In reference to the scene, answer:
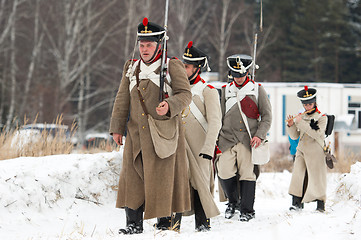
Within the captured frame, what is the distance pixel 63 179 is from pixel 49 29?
21.8 meters

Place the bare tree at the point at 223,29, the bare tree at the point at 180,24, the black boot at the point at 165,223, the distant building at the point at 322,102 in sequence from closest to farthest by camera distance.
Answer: the black boot at the point at 165,223, the distant building at the point at 322,102, the bare tree at the point at 180,24, the bare tree at the point at 223,29

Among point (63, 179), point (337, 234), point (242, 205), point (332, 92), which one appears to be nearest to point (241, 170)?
point (242, 205)

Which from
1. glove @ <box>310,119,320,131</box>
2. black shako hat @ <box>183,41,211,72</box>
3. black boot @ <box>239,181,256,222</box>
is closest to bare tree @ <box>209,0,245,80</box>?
glove @ <box>310,119,320,131</box>

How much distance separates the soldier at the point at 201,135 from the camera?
5457 millimetres

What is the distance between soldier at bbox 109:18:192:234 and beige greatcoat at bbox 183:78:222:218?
33cm

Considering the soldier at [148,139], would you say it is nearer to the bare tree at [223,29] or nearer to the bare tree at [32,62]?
the bare tree at [32,62]

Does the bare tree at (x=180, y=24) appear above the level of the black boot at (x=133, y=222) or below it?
above

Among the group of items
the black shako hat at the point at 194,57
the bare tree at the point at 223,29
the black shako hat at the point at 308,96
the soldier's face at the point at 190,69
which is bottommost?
the black shako hat at the point at 308,96

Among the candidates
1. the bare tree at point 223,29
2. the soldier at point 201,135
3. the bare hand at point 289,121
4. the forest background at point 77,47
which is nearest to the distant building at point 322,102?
the forest background at point 77,47

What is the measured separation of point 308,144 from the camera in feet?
25.6

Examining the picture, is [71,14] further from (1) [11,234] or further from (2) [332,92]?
(1) [11,234]

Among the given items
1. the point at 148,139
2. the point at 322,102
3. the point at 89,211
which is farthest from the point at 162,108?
the point at 322,102

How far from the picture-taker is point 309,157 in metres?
7.78

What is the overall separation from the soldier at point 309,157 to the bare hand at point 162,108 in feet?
11.4
